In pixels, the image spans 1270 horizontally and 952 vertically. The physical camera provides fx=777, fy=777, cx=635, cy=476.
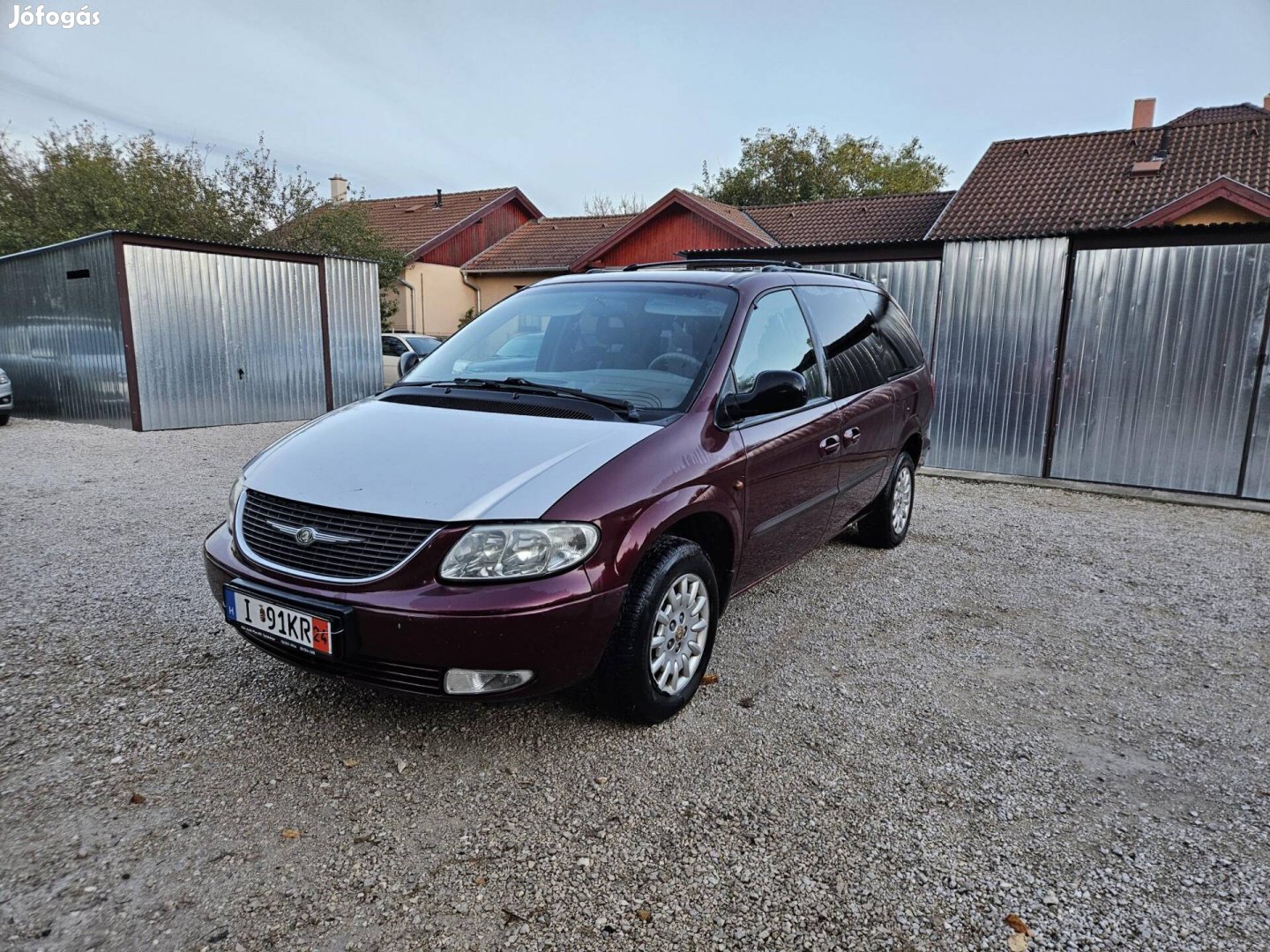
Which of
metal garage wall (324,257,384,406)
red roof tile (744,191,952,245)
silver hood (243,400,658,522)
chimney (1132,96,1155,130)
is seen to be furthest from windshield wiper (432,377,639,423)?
chimney (1132,96,1155,130)

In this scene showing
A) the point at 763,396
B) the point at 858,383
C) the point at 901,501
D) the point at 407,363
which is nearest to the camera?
the point at 763,396

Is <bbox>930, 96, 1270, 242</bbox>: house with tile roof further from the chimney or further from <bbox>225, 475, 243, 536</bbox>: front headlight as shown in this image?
<bbox>225, 475, 243, 536</bbox>: front headlight

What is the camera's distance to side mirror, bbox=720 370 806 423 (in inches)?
128

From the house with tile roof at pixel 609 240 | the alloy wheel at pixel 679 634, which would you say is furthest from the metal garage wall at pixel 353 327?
the alloy wheel at pixel 679 634

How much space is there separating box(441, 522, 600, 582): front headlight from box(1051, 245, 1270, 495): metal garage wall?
761 cm

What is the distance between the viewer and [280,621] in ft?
8.69

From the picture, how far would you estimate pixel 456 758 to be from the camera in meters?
2.82

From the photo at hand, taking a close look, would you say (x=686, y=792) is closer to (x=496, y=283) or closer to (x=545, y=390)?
(x=545, y=390)

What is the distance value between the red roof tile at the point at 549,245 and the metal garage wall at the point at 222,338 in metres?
14.2

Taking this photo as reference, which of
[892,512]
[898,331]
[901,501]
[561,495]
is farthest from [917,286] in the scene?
[561,495]

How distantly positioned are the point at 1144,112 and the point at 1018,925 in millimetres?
30627

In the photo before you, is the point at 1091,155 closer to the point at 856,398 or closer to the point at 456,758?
the point at 856,398

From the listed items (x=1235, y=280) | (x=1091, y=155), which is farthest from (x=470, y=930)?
(x=1091, y=155)

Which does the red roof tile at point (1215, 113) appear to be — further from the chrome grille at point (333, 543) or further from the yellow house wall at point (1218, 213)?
the chrome grille at point (333, 543)
